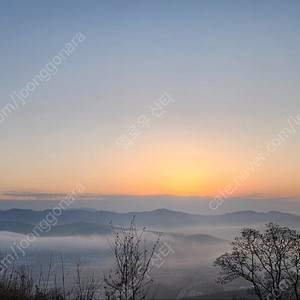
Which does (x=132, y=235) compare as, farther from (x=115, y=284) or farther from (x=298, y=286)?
(x=298, y=286)

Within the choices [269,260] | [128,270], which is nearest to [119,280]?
[128,270]

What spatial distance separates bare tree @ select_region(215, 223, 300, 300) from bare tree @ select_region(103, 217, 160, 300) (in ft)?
79.9

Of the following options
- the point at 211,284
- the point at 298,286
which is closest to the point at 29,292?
the point at 298,286

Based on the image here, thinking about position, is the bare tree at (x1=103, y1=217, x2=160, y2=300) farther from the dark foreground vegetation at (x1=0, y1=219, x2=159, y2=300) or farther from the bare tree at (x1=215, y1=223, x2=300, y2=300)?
the bare tree at (x1=215, y1=223, x2=300, y2=300)

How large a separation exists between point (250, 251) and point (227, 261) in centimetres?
212

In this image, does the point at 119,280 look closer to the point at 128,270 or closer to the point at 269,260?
the point at 128,270

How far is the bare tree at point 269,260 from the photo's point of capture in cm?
3083

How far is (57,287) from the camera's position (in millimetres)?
9102

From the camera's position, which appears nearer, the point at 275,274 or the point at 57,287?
the point at 57,287

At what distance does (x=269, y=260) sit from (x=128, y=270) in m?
25.9

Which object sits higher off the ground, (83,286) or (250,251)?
(250,251)

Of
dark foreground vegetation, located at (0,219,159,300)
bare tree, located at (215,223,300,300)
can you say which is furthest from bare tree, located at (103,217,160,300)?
bare tree, located at (215,223,300,300)

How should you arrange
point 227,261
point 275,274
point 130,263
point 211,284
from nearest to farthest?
point 130,263
point 275,274
point 227,261
point 211,284

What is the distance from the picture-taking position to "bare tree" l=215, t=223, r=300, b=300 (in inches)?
1214
